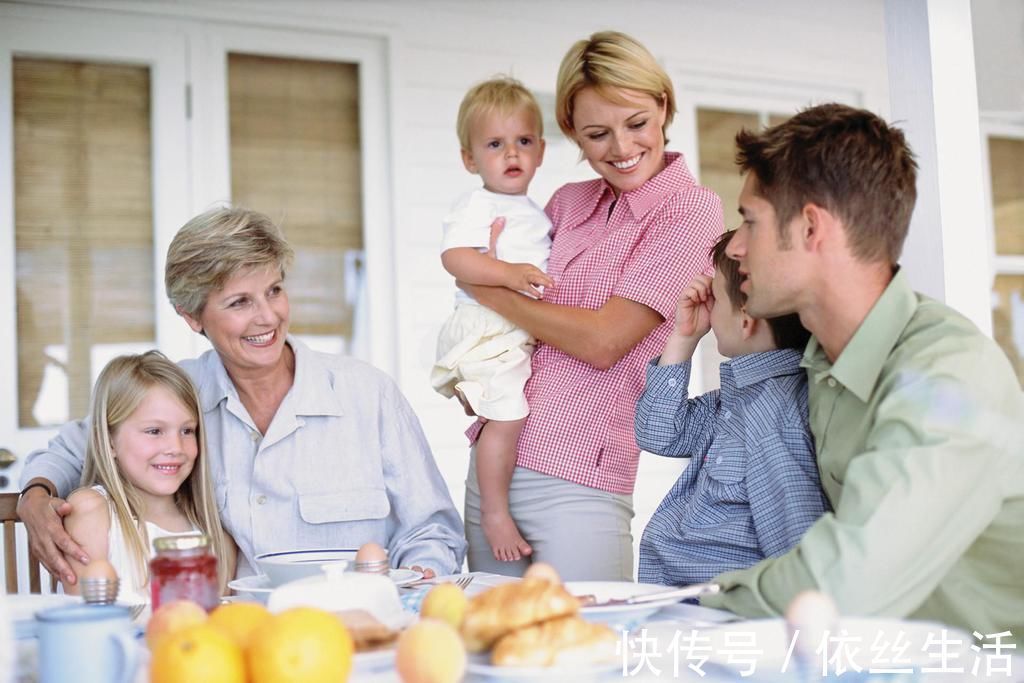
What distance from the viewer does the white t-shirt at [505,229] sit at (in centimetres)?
247

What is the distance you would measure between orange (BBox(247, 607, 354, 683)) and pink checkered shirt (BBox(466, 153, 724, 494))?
126 centimetres

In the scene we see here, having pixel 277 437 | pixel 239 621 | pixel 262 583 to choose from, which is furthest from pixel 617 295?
pixel 239 621

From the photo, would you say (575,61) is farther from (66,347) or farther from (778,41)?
(778,41)

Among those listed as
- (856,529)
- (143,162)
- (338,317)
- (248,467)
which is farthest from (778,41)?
(856,529)

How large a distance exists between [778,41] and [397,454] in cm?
353

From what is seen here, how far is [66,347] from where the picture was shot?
3861 millimetres

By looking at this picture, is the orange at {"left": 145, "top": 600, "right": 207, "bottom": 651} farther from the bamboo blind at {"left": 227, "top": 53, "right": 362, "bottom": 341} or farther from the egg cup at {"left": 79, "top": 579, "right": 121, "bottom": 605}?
the bamboo blind at {"left": 227, "top": 53, "right": 362, "bottom": 341}

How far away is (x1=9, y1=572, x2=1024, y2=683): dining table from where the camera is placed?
1.05 m

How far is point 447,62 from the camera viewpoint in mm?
4371

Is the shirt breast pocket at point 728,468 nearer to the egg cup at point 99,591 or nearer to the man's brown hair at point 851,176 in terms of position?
the man's brown hair at point 851,176

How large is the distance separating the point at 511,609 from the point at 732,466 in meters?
0.83

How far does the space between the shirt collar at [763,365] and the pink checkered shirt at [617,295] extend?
31 centimetres

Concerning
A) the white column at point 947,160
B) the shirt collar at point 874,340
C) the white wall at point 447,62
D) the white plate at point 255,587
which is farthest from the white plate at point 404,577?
the white wall at point 447,62

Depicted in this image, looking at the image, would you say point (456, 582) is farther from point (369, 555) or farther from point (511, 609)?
point (511, 609)
